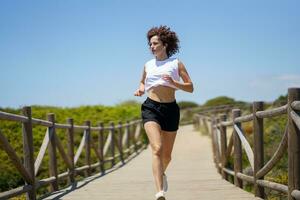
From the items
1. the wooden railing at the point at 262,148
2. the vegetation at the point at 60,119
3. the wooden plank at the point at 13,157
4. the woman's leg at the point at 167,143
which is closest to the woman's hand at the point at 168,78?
the woman's leg at the point at 167,143

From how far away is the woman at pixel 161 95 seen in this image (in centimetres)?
598

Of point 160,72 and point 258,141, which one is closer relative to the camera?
point 160,72

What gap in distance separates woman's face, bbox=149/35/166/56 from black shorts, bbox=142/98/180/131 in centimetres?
53

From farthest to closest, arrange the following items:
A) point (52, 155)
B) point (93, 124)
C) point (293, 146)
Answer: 1. point (93, 124)
2. point (52, 155)
3. point (293, 146)

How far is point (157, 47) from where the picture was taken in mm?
6258

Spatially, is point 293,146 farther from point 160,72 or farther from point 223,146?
point 223,146

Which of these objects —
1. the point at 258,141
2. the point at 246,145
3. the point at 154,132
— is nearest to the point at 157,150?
the point at 154,132

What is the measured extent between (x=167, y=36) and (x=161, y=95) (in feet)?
2.30

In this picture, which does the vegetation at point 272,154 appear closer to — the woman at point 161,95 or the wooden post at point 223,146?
the wooden post at point 223,146

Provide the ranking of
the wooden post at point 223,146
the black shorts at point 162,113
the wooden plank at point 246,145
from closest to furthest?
the black shorts at point 162,113
the wooden plank at point 246,145
the wooden post at point 223,146

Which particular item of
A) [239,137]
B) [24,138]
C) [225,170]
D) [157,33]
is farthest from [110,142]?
[157,33]

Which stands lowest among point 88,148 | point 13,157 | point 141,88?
point 88,148

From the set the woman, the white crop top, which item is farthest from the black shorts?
the white crop top

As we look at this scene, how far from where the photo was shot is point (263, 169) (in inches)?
269
